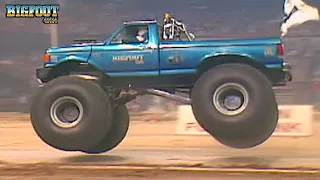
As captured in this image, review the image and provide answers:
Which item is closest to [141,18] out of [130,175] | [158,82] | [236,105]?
[158,82]

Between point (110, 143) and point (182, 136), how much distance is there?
5.08m

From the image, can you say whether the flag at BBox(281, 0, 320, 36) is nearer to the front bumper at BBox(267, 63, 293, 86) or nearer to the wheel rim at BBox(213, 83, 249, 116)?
the front bumper at BBox(267, 63, 293, 86)

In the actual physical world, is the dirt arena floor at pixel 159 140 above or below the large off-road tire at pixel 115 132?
below

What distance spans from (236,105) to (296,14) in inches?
703

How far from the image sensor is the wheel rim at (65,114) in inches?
474

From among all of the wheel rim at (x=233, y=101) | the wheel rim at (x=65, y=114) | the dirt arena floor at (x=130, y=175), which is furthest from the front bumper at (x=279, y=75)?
the wheel rim at (x=65, y=114)

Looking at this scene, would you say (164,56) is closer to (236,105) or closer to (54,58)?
(236,105)

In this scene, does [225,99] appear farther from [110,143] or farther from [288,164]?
[110,143]

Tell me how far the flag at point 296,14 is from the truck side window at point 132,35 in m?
16.7

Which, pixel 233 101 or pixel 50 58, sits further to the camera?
pixel 50 58

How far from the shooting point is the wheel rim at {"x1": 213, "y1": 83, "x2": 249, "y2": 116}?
11.6 meters

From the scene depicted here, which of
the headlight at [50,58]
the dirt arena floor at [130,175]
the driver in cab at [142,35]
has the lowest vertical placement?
the dirt arena floor at [130,175]

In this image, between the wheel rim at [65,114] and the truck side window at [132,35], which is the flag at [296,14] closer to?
the truck side window at [132,35]

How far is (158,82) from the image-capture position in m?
12.7
